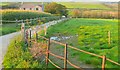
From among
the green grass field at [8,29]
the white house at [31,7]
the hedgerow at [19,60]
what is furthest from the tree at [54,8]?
the hedgerow at [19,60]

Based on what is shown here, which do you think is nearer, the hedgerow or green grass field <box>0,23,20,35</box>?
the hedgerow

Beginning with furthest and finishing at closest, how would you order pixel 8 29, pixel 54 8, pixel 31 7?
pixel 31 7, pixel 54 8, pixel 8 29

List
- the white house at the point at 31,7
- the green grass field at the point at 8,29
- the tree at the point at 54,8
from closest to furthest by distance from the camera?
the green grass field at the point at 8,29 < the tree at the point at 54,8 < the white house at the point at 31,7

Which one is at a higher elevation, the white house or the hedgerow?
the white house

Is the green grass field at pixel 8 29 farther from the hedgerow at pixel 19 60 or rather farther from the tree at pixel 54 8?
the tree at pixel 54 8

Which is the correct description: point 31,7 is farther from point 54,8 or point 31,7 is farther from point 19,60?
point 19,60

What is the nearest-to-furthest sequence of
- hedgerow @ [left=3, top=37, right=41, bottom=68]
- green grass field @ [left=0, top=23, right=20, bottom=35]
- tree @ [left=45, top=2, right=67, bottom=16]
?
hedgerow @ [left=3, top=37, right=41, bottom=68], green grass field @ [left=0, top=23, right=20, bottom=35], tree @ [left=45, top=2, right=67, bottom=16]

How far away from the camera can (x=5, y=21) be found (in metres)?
31.2

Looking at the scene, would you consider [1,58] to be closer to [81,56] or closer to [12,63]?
[12,63]

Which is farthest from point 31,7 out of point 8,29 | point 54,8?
point 8,29

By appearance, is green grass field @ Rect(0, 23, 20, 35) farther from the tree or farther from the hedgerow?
the tree

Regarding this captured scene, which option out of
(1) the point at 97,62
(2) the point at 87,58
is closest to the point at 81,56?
(2) the point at 87,58

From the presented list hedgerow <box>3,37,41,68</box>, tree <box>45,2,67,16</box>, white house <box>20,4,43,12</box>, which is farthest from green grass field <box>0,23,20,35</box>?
white house <box>20,4,43,12</box>

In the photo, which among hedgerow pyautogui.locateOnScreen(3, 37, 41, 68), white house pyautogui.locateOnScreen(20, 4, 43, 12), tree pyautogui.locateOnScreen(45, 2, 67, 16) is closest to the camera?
hedgerow pyautogui.locateOnScreen(3, 37, 41, 68)
